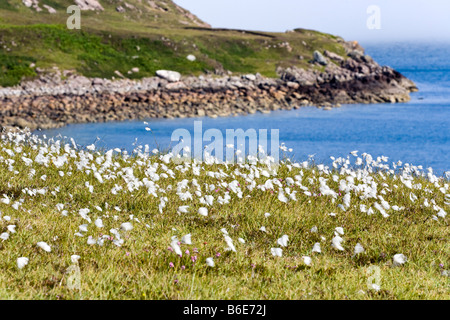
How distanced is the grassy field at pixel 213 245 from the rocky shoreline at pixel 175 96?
25.9m

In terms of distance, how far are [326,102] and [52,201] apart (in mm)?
44868

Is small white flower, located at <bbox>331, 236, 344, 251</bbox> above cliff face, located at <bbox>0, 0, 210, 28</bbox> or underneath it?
underneath

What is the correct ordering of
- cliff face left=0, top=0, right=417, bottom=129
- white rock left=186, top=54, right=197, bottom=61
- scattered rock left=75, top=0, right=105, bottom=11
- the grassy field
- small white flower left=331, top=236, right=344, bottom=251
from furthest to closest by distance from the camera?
1. scattered rock left=75, top=0, right=105, bottom=11
2. white rock left=186, top=54, right=197, bottom=61
3. cliff face left=0, top=0, right=417, bottom=129
4. small white flower left=331, top=236, right=344, bottom=251
5. the grassy field

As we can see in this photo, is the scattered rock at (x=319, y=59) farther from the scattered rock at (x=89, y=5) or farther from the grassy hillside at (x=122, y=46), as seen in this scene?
the scattered rock at (x=89, y=5)

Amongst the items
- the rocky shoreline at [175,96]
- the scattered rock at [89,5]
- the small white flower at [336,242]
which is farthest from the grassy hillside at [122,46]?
the small white flower at [336,242]

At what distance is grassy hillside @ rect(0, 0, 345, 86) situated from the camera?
53.2 meters

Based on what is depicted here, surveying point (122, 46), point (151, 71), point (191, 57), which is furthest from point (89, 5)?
point (151, 71)

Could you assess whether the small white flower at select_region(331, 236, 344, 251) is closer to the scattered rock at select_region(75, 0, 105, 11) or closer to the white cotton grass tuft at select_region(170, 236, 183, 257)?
the white cotton grass tuft at select_region(170, 236, 183, 257)

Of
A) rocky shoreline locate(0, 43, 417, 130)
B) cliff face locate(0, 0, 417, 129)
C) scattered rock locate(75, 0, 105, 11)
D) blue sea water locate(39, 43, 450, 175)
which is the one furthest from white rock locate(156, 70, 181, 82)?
scattered rock locate(75, 0, 105, 11)

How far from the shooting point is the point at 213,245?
18.4 feet

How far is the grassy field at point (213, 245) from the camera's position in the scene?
4523 millimetres

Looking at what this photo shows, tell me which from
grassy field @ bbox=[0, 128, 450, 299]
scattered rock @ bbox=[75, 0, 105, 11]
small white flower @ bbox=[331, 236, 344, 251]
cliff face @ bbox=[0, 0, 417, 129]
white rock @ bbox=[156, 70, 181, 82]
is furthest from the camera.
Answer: scattered rock @ bbox=[75, 0, 105, 11]

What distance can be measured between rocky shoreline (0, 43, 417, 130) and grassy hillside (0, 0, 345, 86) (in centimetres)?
296
